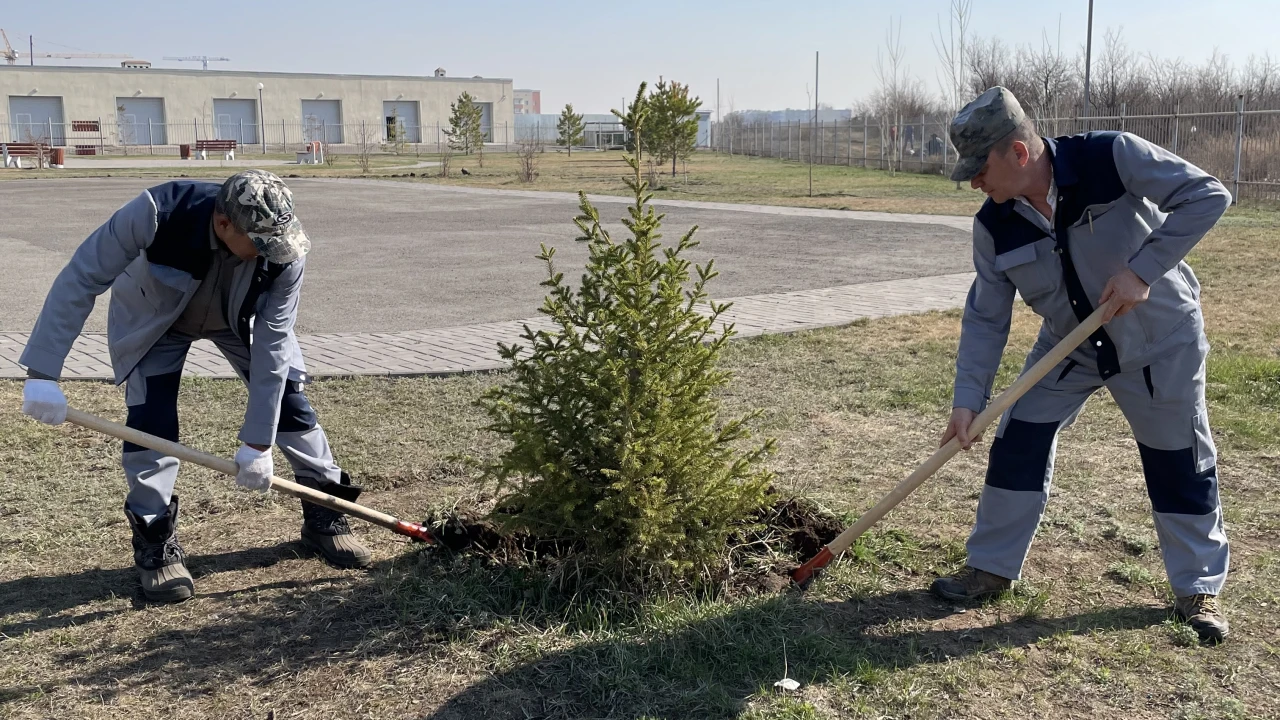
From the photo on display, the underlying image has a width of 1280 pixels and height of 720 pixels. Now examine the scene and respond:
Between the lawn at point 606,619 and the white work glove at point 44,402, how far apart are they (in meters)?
0.79

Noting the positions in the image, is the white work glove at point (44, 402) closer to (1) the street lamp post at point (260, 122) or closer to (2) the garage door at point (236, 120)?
(1) the street lamp post at point (260, 122)

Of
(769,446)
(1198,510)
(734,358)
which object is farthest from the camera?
(734,358)

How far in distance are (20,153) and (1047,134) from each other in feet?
130

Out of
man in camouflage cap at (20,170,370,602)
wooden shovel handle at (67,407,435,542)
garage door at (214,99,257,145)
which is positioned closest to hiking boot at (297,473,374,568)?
man in camouflage cap at (20,170,370,602)

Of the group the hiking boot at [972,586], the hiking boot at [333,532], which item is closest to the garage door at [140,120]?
the hiking boot at [333,532]

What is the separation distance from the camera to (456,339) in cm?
862

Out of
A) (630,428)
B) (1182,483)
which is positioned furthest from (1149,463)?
(630,428)

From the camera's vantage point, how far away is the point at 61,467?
5.52m

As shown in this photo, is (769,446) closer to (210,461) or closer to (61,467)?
(210,461)

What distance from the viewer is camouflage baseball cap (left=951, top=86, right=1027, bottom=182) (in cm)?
337

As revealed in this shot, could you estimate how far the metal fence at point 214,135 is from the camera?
60.4 metres

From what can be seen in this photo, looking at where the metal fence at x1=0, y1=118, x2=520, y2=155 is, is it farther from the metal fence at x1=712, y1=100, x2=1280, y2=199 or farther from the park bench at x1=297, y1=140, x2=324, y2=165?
the metal fence at x1=712, y1=100, x2=1280, y2=199

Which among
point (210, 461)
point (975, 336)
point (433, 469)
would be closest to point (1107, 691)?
point (975, 336)

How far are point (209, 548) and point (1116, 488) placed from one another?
13.8ft
